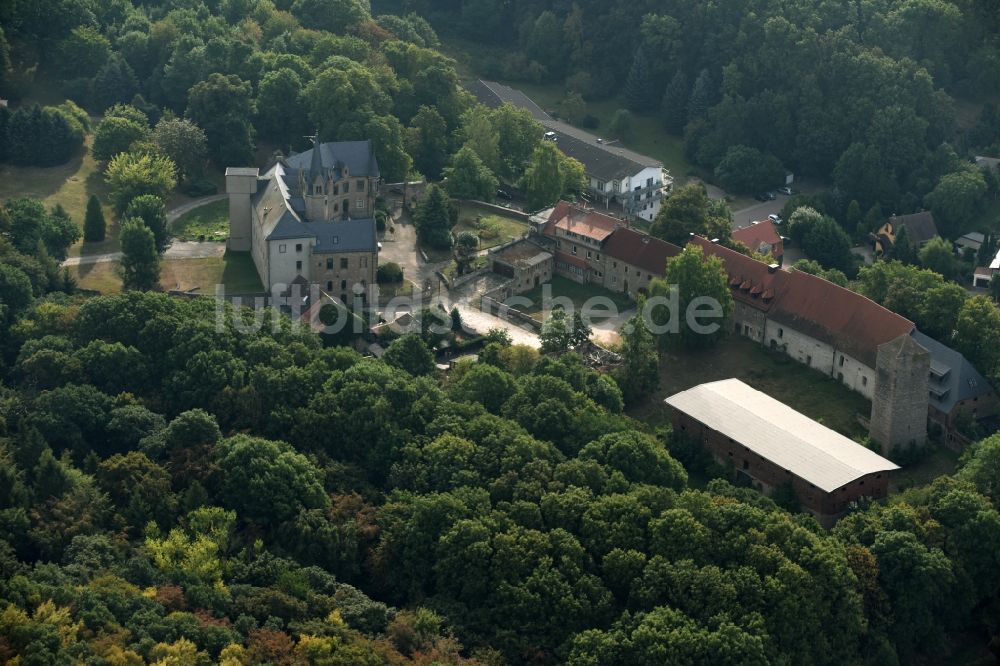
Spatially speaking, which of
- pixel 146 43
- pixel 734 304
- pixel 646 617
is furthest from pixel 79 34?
pixel 646 617

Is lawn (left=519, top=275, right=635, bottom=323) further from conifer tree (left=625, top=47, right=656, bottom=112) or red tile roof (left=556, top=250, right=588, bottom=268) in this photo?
conifer tree (left=625, top=47, right=656, bottom=112)

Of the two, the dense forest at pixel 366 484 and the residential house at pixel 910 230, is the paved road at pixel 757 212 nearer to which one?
the dense forest at pixel 366 484

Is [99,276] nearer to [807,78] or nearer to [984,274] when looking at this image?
[984,274]

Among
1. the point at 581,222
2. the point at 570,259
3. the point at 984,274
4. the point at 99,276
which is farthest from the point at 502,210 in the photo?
the point at 984,274

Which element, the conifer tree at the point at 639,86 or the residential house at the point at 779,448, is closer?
the residential house at the point at 779,448

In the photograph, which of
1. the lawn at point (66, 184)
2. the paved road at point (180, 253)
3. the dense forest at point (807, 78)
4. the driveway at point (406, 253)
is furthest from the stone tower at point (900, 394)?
the lawn at point (66, 184)

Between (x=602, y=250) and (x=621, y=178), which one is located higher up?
(x=602, y=250)

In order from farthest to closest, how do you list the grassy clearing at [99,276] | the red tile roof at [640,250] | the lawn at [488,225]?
the lawn at [488,225] < the red tile roof at [640,250] < the grassy clearing at [99,276]
